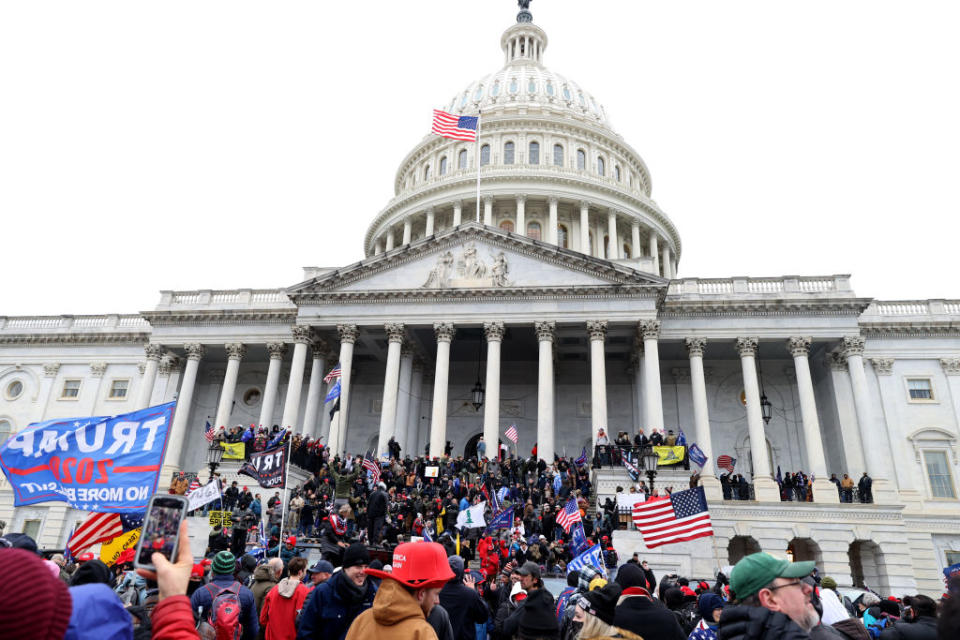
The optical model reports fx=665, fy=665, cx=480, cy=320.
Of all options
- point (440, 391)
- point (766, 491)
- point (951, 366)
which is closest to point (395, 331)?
point (440, 391)

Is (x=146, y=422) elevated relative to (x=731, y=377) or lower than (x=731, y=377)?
lower

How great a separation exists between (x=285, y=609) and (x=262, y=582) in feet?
3.45

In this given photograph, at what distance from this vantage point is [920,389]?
121 feet

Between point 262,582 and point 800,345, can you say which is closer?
point 262,582

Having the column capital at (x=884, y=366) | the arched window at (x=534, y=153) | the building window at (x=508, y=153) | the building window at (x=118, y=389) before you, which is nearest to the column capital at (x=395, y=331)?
the building window at (x=118, y=389)

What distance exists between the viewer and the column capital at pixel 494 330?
115 feet

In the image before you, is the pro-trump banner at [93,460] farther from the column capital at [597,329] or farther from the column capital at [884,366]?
the column capital at [884,366]

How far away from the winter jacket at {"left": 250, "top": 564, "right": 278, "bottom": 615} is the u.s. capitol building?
21598 mm

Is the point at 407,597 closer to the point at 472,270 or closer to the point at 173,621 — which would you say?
the point at 173,621

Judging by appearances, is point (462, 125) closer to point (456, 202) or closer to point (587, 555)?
point (456, 202)

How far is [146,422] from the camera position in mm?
7277

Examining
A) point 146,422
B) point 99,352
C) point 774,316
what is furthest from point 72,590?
point 99,352

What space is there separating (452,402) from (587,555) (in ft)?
101

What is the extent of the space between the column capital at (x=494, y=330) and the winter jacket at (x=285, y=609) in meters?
28.3
